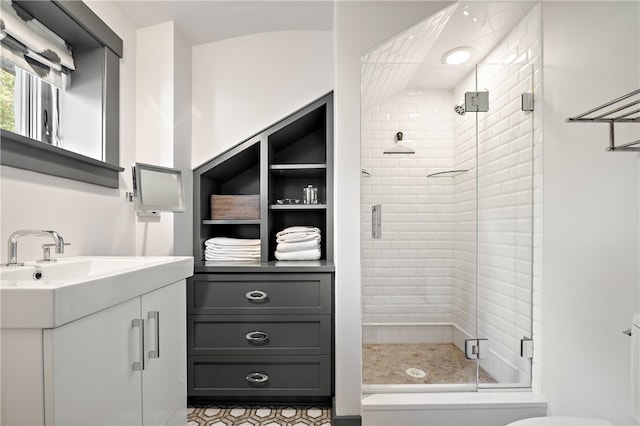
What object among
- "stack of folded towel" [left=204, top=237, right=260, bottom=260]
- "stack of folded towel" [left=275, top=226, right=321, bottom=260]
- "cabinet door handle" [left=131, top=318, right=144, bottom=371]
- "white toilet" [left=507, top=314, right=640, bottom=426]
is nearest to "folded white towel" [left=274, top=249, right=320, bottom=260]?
"stack of folded towel" [left=275, top=226, right=321, bottom=260]

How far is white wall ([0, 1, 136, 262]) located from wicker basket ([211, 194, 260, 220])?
55 centimetres

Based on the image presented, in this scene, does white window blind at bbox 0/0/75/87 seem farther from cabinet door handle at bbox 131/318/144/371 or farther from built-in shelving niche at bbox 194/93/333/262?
cabinet door handle at bbox 131/318/144/371

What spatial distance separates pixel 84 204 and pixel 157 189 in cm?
33

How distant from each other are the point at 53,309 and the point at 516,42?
2.32 m

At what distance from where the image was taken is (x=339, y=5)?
177 centimetres

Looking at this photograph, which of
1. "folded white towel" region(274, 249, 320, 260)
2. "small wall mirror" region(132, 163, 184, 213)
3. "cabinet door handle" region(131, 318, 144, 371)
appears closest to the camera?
"cabinet door handle" region(131, 318, 144, 371)

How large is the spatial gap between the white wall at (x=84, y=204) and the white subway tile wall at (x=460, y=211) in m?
1.33

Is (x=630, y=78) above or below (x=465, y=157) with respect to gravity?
above

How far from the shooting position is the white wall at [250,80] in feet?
7.72

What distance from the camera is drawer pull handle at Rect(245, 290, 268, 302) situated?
1.98 metres

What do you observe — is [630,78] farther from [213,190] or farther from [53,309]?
[213,190]

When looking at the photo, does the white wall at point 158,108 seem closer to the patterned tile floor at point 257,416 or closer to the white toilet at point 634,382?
the patterned tile floor at point 257,416

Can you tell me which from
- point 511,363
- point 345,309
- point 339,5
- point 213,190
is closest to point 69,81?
point 213,190

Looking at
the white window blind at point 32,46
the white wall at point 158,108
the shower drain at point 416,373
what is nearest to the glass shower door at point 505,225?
the shower drain at point 416,373
